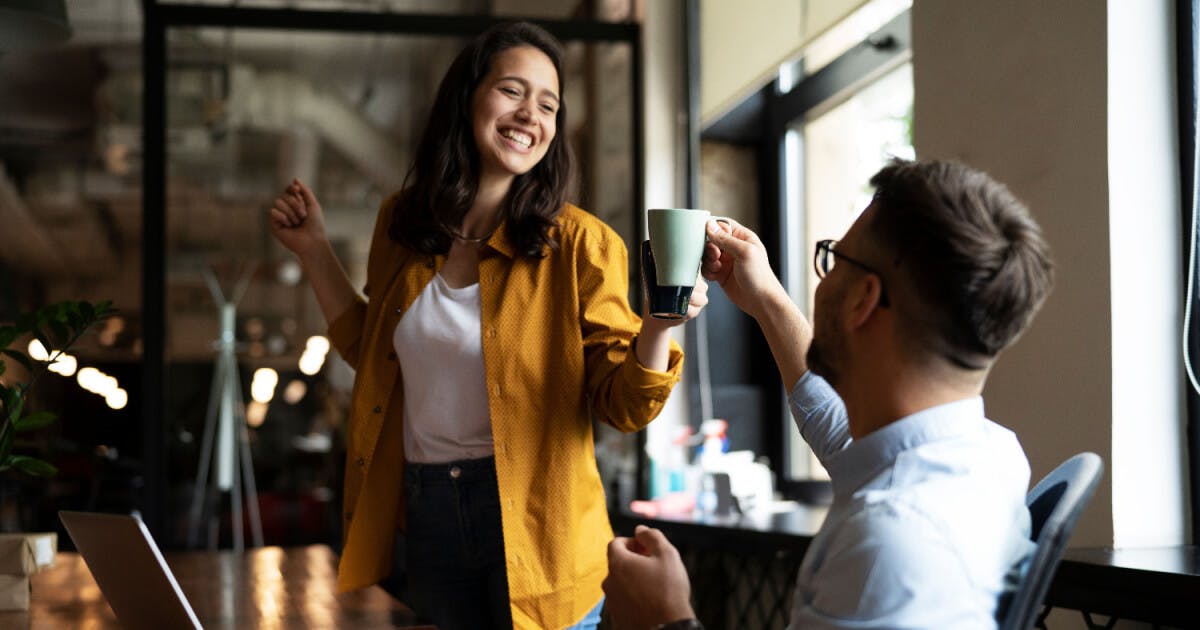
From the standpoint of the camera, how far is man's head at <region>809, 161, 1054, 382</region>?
3.18ft

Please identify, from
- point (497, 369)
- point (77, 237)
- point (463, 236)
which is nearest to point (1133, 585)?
point (497, 369)

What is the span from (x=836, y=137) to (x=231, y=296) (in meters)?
2.21

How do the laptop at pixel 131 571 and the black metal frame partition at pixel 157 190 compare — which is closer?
the laptop at pixel 131 571

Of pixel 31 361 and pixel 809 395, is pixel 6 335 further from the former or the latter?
pixel 809 395

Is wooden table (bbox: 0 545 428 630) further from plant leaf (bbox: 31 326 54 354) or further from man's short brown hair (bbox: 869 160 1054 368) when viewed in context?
man's short brown hair (bbox: 869 160 1054 368)

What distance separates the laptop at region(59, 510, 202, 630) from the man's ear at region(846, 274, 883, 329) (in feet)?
2.37

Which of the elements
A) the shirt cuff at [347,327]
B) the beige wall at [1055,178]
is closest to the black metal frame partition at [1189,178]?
the beige wall at [1055,178]

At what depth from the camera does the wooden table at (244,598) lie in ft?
A: 4.88

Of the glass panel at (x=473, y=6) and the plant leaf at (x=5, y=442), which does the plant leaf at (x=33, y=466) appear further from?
the glass panel at (x=473, y=6)

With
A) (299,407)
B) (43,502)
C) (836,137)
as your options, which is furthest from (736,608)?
(43,502)

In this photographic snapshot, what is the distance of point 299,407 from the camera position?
4.35 m

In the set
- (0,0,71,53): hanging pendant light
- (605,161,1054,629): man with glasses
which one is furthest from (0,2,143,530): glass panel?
(605,161,1054,629): man with glasses

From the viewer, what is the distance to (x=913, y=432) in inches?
39.7

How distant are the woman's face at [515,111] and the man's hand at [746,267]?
48 cm
